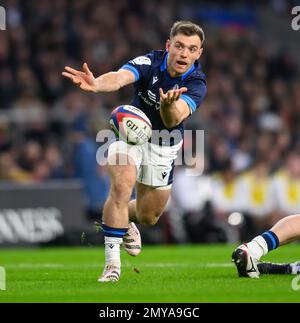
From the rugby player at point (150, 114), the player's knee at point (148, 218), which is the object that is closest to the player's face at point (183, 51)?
the rugby player at point (150, 114)

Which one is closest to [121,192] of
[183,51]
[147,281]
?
[147,281]

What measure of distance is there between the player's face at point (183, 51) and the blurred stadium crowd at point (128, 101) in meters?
6.94

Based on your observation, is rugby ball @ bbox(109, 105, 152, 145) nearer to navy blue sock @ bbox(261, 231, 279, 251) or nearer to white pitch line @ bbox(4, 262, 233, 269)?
navy blue sock @ bbox(261, 231, 279, 251)

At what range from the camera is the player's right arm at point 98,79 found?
7.88 metres

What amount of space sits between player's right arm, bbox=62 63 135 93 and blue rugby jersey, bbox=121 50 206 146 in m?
0.24

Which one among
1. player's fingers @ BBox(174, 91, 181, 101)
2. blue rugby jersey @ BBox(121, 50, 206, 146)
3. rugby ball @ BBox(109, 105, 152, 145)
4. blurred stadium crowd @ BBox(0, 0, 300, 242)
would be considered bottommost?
player's fingers @ BBox(174, 91, 181, 101)

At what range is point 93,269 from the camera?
10.2 meters

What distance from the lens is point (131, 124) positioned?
845 cm

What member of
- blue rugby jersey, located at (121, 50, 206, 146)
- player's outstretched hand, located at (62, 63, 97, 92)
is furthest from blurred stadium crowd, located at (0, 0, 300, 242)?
player's outstretched hand, located at (62, 63, 97, 92)

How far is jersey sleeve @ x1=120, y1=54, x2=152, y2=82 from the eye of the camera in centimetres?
888

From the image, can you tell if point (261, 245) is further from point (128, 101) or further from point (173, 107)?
point (128, 101)

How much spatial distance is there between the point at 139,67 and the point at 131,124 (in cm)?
74

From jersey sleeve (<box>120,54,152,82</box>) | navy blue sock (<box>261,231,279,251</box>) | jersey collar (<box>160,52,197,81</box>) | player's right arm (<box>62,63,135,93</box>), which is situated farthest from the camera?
jersey collar (<box>160,52,197,81</box>)
